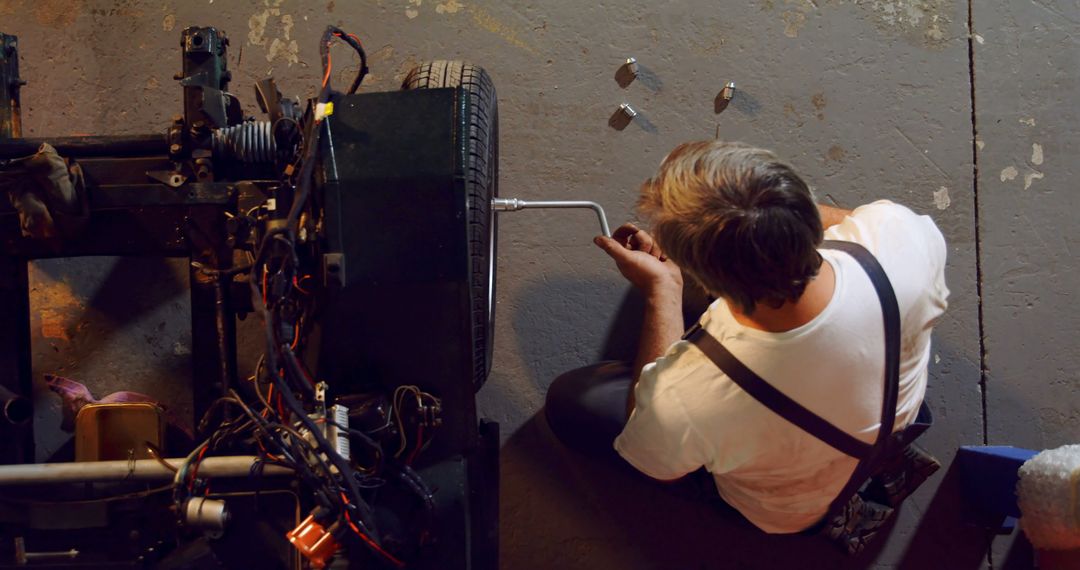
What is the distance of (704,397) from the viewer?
1357mm

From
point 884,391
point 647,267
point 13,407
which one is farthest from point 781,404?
point 13,407

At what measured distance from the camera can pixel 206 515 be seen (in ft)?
4.37

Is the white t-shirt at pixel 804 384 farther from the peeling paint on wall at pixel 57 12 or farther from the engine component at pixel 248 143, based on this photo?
the peeling paint on wall at pixel 57 12

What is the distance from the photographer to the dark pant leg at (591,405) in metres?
1.76

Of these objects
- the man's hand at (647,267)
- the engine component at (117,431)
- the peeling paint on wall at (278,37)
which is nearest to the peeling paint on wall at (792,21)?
the man's hand at (647,267)

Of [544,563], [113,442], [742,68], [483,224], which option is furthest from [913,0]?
[113,442]

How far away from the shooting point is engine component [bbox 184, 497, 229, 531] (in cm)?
133

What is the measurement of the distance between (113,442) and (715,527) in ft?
4.94

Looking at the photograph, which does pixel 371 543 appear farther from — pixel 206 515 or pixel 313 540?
pixel 206 515

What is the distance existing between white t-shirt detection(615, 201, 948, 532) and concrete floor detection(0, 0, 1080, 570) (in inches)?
20.4

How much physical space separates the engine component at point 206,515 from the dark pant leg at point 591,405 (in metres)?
0.83

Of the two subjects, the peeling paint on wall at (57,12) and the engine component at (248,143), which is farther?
the peeling paint on wall at (57,12)

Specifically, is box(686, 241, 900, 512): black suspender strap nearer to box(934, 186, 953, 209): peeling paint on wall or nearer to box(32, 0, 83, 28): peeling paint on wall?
box(934, 186, 953, 209): peeling paint on wall

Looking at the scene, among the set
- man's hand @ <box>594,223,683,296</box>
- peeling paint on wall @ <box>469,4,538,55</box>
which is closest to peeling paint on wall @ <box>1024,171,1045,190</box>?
man's hand @ <box>594,223,683,296</box>
